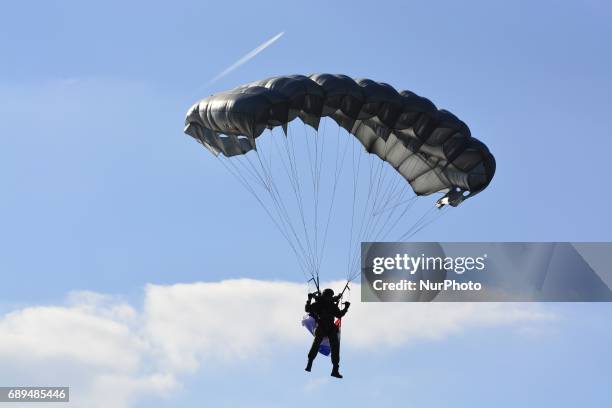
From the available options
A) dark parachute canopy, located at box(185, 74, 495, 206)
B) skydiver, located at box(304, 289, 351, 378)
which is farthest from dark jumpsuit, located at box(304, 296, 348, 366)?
dark parachute canopy, located at box(185, 74, 495, 206)

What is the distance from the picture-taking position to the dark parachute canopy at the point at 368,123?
32.6m

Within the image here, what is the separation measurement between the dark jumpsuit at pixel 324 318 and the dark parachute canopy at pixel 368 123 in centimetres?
386

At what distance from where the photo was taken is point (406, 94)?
111 feet

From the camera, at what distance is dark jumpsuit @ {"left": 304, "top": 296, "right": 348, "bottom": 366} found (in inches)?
1276

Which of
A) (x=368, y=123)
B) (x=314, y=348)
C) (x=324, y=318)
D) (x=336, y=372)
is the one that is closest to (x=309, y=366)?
(x=314, y=348)

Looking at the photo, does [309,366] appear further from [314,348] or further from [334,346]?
[334,346]

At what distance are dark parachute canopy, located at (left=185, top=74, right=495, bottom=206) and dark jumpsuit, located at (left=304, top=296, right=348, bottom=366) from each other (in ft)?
12.7

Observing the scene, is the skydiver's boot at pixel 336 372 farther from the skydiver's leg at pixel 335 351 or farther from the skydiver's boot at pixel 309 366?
the skydiver's boot at pixel 309 366

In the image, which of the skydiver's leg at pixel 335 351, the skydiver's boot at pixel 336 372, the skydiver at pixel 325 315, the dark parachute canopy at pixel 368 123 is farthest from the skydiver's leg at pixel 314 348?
the dark parachute canopy at pixel 368 123

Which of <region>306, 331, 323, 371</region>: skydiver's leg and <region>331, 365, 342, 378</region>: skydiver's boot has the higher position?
<region>306, 331, 323, 371</region>: skydiver's leg

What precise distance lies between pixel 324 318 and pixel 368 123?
5049 millimetres

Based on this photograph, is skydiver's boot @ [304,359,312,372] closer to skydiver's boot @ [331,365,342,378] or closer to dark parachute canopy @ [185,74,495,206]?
skydiver's boot @ [331,365,342,378]

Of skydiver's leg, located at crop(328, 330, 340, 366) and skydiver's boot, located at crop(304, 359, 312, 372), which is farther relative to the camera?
skydiver's leg, located at crop(328, 330, 340, 366)

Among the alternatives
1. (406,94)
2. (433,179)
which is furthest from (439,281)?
(406,94)
